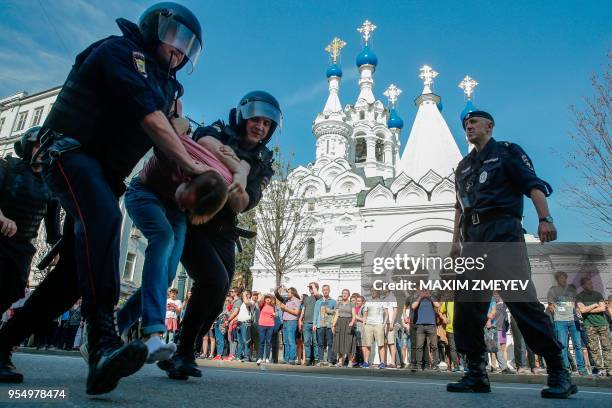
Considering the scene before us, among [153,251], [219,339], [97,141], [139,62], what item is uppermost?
[139,62]

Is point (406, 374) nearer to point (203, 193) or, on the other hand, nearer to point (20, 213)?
point (20, 213)

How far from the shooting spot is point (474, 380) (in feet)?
11.5

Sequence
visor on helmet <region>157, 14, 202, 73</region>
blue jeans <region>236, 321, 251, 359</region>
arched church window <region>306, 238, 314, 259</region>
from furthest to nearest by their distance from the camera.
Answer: arched church window <region>306, 238, 314, 259</region>, blue jeans <region>236, 321, 251, 359</region>, visor on helmet <region>157, 14, 202, 73</region>

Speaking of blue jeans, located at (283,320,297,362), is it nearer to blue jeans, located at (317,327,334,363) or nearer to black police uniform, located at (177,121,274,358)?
blue jeans, located at (317,327,334,363)

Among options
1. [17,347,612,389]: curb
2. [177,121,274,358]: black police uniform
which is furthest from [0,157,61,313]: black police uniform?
[17,347,612,389]: curb

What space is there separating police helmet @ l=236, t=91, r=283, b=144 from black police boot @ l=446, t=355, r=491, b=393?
2.44 meters

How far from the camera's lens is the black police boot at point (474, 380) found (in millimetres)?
3365

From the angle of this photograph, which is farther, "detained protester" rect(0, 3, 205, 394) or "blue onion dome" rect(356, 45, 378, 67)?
"blue onion dome" rect(356, 45, 378, 67)

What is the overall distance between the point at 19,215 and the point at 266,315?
29.6ft

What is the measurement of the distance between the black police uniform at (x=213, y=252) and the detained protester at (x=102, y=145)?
1.01 m

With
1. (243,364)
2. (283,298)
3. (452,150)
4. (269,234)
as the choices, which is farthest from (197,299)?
(452,150)

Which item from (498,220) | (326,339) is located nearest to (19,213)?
(498,220)

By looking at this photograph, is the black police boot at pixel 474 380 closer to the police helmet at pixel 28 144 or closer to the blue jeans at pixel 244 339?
the police helmet at pixel 28 144

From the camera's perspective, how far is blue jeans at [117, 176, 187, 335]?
Answer: 8.63 feet
